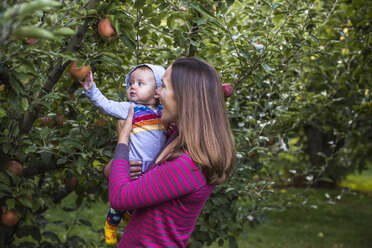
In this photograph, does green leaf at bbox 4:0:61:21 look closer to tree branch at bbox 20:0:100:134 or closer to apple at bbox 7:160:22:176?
tree branch at bbox 20:0:100:134

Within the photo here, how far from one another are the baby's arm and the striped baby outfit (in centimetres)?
20

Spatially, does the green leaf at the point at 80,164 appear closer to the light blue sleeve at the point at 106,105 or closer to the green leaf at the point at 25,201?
the green leaf at the point at 25,201

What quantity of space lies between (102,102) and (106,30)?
328 mm

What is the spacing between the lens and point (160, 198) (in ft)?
4.84

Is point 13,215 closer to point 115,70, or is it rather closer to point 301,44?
point 115,70

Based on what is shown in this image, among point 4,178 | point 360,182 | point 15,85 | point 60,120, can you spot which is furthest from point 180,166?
point 360,182

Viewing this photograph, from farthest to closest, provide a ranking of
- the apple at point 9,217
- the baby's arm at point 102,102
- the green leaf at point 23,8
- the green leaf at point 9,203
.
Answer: the apple at point 9,217, the green leaf at point 9,203, the baby's arm at point 102,102, the green leaf at point 23,8

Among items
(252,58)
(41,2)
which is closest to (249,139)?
(252,58)

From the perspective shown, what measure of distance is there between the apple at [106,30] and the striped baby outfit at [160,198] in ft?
1.72

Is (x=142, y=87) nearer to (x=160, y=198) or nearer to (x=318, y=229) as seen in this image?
(x=160, y=198)

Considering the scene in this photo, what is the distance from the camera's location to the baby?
5.77ft

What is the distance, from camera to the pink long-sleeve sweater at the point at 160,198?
1.47m

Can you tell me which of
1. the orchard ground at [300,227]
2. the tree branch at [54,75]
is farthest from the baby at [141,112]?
the orchard ground at [300,227]

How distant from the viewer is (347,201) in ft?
25.2
